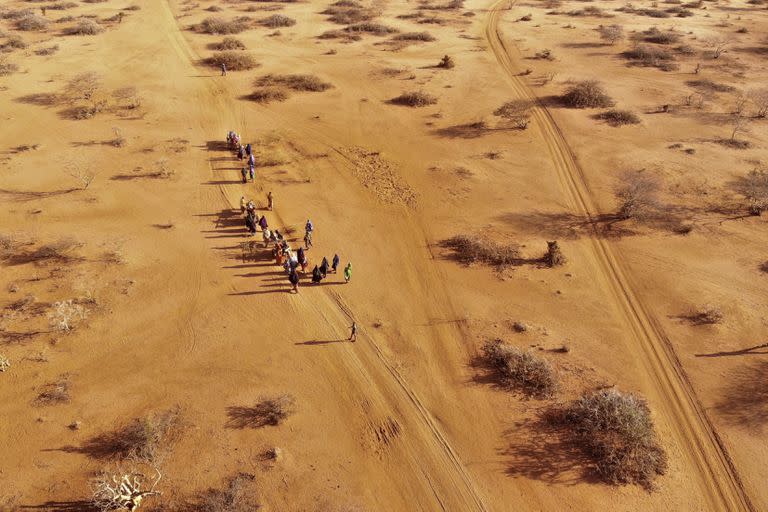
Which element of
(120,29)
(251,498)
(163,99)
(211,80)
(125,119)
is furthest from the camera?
(120,29)

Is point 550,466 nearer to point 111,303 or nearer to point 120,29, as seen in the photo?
point 111,303

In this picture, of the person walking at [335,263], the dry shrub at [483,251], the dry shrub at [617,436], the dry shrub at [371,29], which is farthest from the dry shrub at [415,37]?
the dry shrub at [617,436]

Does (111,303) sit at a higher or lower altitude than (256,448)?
higher

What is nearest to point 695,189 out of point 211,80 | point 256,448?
point 256,448

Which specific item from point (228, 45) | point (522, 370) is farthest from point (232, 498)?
point (228, 45)

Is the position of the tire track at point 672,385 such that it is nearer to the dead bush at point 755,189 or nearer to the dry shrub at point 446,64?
the dead bush at point 755,189

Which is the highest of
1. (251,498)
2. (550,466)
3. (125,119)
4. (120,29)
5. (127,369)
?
(120,29)

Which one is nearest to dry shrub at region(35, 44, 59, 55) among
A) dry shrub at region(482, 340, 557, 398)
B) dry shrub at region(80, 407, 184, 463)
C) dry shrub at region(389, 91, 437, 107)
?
dry shrub at region(389, 91, 437, 107)
